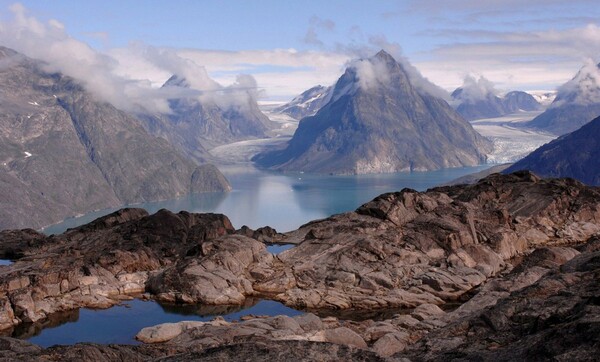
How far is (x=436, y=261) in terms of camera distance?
3073 inches

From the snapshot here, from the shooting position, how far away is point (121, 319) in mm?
63094

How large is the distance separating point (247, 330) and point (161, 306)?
1868 centimetres

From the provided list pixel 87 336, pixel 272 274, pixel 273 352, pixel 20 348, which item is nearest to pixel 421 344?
pixel 273 352

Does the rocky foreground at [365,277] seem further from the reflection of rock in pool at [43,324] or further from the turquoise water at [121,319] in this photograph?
the turquoise water at [121,319]

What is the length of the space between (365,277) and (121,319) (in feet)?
75.8

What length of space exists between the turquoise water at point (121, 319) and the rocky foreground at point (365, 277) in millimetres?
1577

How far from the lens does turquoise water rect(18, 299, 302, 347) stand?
58.1 metres

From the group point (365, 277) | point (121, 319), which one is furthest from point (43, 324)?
point (365, 277)

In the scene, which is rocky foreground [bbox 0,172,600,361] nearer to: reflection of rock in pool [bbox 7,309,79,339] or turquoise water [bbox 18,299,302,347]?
reflection of rock in pool [bbox 7,309,79,339]

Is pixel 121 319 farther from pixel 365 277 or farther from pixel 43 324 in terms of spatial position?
pixel 365 277

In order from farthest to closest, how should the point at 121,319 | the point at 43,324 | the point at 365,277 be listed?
the point at 365,277 < the point at 121,319 < the point at 43,324

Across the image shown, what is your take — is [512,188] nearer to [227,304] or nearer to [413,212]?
[413,212]

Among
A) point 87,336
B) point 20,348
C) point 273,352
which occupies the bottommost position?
point 87,336

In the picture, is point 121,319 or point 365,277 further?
point 365,277
